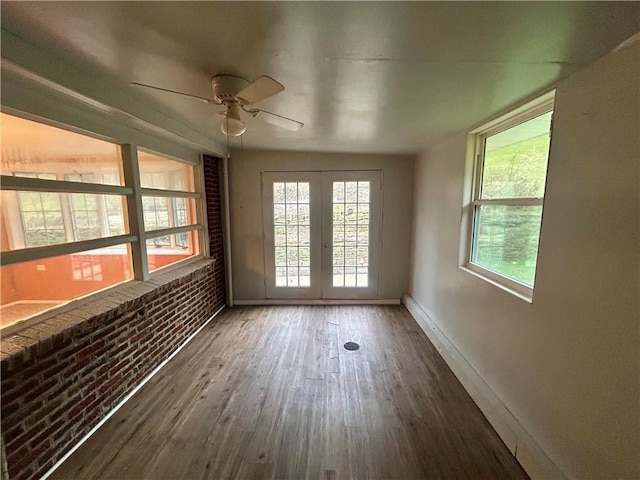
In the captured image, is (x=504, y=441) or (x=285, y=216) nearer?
(x=504, y=441)

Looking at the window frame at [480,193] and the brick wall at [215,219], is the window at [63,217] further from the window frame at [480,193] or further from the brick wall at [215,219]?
the window frame at [480,193]

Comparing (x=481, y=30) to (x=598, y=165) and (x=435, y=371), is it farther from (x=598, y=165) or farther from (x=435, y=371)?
(x=435, y=371)

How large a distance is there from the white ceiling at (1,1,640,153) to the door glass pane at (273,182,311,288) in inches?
78.5

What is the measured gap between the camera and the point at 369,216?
12.9 feet

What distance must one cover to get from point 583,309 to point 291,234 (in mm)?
3202

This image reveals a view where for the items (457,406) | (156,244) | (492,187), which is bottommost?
(457,406)

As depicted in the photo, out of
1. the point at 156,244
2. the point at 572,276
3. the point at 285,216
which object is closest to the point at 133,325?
the point at 156,244

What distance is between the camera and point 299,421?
6.17 feet

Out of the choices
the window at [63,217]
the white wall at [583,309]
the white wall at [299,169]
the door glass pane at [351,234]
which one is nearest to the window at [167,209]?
the window at [63,217]

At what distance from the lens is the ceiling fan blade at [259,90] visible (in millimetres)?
1304

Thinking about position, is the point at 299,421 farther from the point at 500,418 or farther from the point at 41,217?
the point at 41,217

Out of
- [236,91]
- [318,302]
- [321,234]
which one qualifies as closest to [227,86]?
[236,91]

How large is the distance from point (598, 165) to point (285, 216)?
3.25m

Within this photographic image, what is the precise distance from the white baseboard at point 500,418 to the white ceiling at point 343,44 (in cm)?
207
